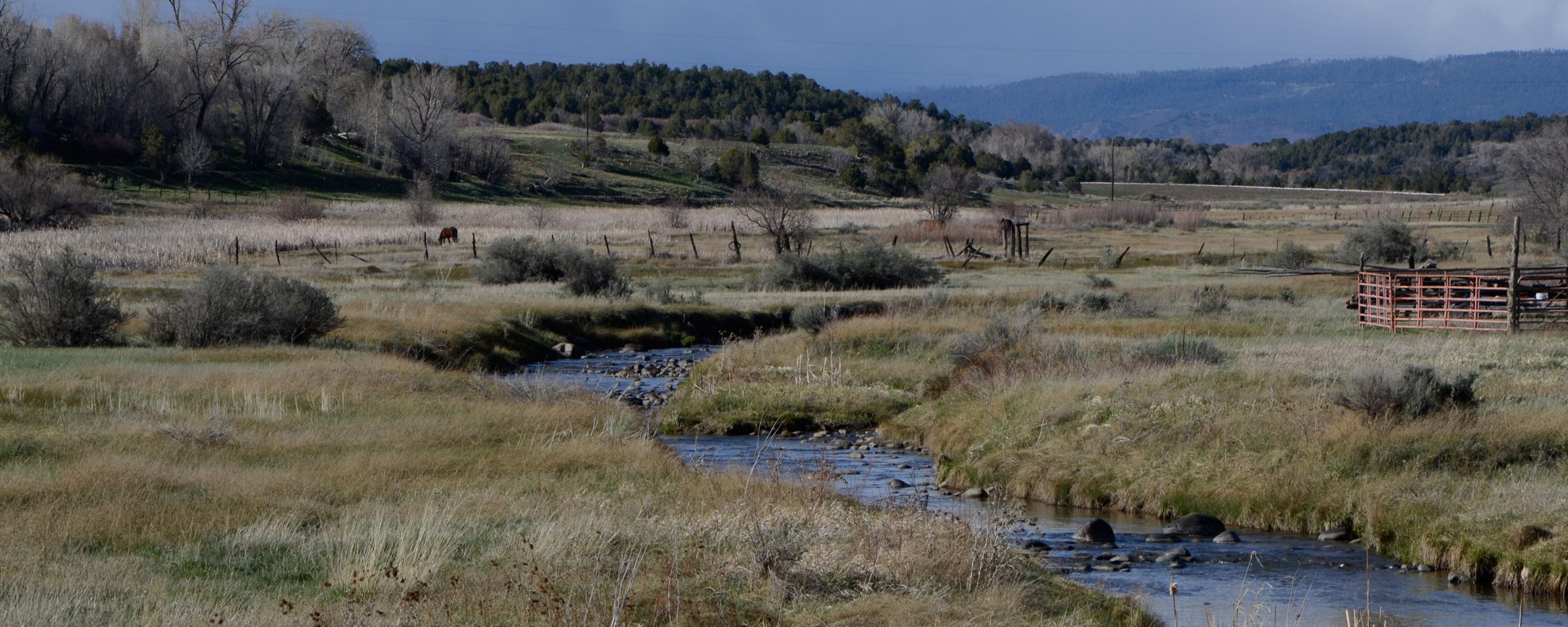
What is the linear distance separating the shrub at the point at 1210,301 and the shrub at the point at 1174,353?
964 cm

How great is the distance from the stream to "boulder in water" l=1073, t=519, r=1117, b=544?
0.13 m

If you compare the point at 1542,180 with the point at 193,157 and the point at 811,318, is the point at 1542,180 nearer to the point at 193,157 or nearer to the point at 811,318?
the point at 811,318

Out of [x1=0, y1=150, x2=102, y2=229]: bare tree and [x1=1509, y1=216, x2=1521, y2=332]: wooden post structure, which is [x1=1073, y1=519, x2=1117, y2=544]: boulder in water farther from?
[x1=0, y1=150, x2=102, y2=229]: bare tree

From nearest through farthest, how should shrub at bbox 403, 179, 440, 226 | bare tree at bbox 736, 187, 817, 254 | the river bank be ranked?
1. the river bank
2. bare tree at bbox 736, 187, 817, 254
3. shrub at bbox 403, 179, 440, 226

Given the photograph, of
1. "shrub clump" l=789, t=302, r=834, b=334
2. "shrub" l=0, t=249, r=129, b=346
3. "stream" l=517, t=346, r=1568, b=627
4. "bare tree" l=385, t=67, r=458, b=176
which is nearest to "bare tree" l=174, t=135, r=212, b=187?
"bare tree" l=385, t=67, r=458, b=176

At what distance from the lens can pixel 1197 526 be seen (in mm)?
15508

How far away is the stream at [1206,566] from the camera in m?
11.8

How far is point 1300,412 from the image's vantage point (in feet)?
59.5

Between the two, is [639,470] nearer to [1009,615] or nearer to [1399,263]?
[1009,615]

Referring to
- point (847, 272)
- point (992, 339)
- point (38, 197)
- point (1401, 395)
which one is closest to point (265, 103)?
point (38, 197)

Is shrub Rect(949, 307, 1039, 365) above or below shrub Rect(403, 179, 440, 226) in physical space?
below

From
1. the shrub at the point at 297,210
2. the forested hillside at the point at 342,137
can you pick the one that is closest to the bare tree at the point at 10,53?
the forested hillside at the point at 342,137

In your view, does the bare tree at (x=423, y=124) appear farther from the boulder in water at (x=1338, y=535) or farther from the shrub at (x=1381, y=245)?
the boulder in water at (x=1338, y=535)

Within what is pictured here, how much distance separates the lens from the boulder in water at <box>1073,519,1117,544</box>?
1490cm
